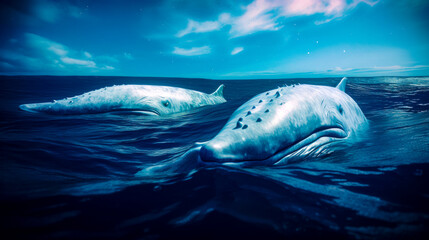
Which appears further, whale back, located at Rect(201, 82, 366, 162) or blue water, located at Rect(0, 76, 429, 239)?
whale back, located at Rect(201, 82, 366, 162)

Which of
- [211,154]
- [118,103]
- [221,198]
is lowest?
[221,198]

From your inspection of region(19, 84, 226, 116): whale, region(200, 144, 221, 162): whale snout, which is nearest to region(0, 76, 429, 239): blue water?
region(200, 144, 221, 162): whale snout

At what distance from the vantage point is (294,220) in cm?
117

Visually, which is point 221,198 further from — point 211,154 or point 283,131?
point 283,131

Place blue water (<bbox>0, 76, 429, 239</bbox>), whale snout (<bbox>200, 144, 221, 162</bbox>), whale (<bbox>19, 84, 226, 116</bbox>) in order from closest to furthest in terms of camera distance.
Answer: blue water (<bbox>0, 76, 429, 239</bbox>), whale snout (<bbox>200, 144, 221, 162</bbox>), whale (<bbox>19, 84, 226, 116</bbox>)

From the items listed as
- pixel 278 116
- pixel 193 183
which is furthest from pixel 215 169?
pixel 278 116

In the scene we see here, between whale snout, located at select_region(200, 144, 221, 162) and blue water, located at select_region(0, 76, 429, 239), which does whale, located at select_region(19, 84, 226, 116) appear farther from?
whale snout, located at select_region(200, 144, 221, 162)

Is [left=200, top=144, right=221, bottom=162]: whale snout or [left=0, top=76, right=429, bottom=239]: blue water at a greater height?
[left=200, top=144, right=221, bottom=162]: whale snout

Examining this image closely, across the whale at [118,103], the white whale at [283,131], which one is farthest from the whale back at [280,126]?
the whale at [118,103]

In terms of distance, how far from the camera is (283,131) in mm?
2221

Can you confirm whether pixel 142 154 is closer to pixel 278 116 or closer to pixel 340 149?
pixel 278 116

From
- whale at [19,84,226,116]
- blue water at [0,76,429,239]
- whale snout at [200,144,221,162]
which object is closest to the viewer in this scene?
blue water at [0,76,429,239]

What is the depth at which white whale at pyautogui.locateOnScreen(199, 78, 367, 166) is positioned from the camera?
1.89 metres


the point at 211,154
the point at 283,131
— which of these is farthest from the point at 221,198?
the point at 283,131
